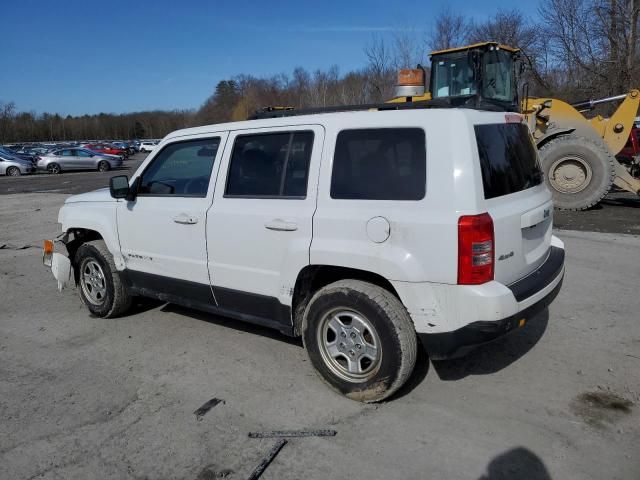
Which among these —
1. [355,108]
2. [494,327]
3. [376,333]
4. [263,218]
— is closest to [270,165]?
[263,218]

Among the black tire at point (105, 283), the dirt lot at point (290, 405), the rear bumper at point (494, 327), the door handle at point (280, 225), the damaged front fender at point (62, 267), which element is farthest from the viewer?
the damaged front fender at point (62, 267)

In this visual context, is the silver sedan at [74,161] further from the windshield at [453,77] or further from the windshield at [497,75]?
the windshield at [497,75]

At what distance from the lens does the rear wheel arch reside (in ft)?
11.2

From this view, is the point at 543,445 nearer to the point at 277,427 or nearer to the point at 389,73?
the point at 277,427

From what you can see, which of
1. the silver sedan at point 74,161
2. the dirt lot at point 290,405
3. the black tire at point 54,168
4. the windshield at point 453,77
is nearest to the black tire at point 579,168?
the windshield at point 453,77

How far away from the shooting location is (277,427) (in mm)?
3209

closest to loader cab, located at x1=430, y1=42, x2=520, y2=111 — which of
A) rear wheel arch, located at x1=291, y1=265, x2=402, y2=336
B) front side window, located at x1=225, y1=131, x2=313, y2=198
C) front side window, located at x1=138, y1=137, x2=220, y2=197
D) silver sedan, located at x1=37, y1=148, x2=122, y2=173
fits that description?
front side window, located at x1=138, y1=137, x2=220, y2=197

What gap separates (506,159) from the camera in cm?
340

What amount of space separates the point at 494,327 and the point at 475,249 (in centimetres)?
48

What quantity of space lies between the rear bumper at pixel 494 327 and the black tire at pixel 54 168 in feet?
112

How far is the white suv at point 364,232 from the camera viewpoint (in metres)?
3.02

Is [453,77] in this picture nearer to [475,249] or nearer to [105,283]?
[105,283]

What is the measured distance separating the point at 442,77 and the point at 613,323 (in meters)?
8.18

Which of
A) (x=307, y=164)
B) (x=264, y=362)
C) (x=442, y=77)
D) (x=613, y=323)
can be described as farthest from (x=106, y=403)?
(x=442, y=77)
